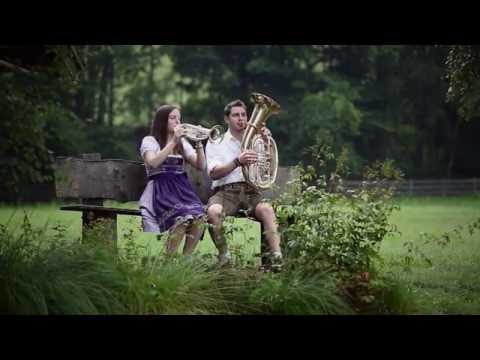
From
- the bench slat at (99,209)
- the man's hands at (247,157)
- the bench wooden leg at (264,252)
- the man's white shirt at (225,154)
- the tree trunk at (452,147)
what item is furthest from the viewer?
the tree trunk at (452,147)

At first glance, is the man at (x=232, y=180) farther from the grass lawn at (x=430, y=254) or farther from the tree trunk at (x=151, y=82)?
the tree trunk at (x=151, y=82)

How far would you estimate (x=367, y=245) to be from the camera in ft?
17.1

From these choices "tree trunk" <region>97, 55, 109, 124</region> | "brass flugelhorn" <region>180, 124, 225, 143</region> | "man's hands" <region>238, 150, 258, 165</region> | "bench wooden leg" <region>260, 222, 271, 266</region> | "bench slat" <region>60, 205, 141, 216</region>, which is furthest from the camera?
"tree trunk" <region>97, 55, 109, 124</region>

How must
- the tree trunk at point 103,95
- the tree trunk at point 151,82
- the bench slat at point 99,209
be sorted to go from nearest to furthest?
the bench slat at point 99,209, the tree trunk at point 103,95, the tree trunk at point 151,82

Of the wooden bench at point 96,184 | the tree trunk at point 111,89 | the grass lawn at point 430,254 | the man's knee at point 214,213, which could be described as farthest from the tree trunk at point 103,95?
the man's knee at point 214,213

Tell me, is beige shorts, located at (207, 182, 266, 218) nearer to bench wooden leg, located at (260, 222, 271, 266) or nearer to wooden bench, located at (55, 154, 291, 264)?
wooden bench, located at (55, 154, 291, 264)

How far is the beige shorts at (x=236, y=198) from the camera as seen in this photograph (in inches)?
227

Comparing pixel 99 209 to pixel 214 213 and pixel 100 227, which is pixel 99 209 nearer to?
pixel 100 227

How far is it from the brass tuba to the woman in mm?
367

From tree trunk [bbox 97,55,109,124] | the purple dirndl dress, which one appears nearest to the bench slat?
the purple dirndl dress

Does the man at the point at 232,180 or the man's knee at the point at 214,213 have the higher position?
the man at the point at 232,180

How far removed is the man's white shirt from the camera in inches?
226
